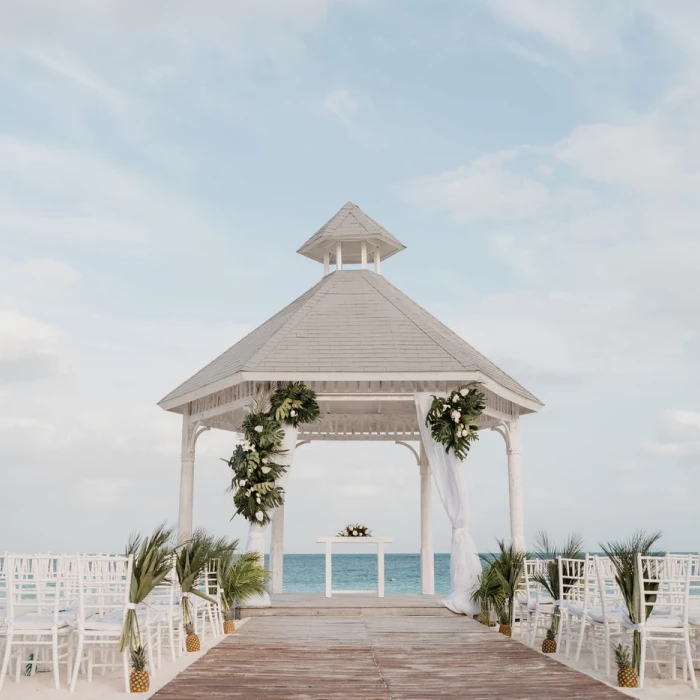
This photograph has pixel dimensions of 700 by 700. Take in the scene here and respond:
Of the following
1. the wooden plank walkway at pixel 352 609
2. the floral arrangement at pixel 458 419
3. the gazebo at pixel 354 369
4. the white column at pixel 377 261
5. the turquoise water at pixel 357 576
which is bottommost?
the turquoise water at pixel 357 576

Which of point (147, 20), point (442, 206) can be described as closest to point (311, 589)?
point (442, 206)

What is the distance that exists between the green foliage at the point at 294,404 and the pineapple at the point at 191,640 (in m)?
3.90

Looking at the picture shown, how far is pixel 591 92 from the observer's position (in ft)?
48.5

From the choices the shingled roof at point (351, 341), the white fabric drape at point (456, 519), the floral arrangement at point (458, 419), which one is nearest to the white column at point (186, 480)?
the shingled roof at point (351, 341)

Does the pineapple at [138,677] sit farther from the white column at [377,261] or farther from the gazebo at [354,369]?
the white column at [377,261]

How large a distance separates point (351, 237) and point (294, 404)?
4.64 m

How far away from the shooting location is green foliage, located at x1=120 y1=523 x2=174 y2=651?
7.90 metres

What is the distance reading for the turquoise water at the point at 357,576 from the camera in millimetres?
52750

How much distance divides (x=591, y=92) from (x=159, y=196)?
27.7ft

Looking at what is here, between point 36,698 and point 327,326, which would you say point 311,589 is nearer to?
point 327,326

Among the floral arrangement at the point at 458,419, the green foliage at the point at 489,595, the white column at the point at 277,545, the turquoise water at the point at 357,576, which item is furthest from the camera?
the turquoise water at the point at 357,576

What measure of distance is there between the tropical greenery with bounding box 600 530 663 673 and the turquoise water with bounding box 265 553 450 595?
42.3m

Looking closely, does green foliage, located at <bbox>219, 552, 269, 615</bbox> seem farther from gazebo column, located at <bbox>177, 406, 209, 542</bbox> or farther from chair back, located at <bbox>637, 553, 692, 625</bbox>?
chair back, located at <bbox>637, 553, 692, 625</bbox>

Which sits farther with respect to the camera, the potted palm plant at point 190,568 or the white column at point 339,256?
the white column at point 339,256
